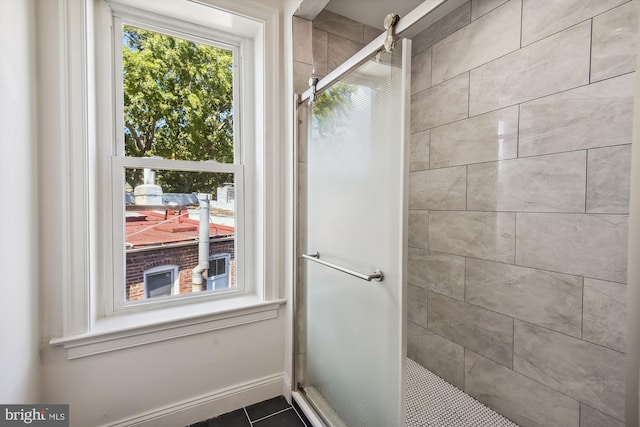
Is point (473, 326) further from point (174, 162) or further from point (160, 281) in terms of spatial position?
point (174, 162)

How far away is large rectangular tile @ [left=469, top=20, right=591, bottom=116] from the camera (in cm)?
130

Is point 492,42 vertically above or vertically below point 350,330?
above

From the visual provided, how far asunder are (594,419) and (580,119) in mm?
1315

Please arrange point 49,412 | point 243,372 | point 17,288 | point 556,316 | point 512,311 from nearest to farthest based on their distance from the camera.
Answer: point 17,288
point 49,412
point 556,316
point 512,311
point 243,372

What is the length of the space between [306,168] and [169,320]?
3.43 feet

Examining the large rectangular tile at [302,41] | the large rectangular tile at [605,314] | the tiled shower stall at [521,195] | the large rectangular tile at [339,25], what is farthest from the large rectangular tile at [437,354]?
the large rectangular tile at [339,25]

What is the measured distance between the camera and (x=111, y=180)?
1.51 meters

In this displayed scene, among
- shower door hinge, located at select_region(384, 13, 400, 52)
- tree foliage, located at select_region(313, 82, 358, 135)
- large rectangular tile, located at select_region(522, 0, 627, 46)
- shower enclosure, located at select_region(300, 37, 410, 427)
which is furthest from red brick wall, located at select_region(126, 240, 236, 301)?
large rectangular tile, located at select_region(522, 0, 627, 46)

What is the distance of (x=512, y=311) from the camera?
1.59 meters

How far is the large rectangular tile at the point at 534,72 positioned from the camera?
4.26ft

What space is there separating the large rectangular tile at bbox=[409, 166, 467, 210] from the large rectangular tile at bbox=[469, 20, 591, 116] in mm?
384

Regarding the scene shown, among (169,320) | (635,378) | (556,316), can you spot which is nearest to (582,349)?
(556,316)

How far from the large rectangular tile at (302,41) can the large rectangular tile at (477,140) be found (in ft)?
3.15

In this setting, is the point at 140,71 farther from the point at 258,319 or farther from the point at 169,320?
the point at 258,319
